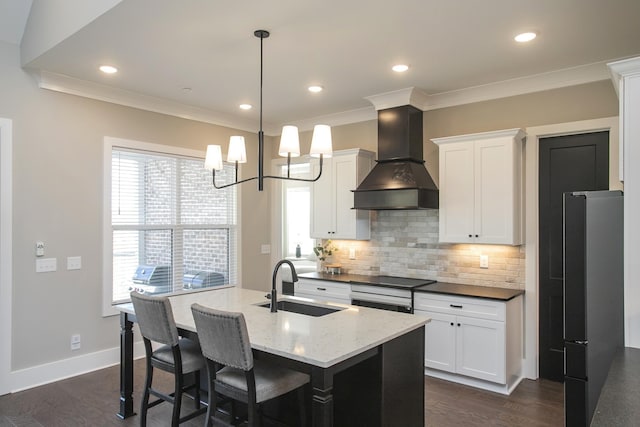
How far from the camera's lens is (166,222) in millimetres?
5004

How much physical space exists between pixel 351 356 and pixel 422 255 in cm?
285

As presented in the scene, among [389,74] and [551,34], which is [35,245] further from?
[551,34]

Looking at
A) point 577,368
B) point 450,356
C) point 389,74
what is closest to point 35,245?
point 389,74

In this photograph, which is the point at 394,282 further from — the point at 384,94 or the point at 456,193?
the point at 384,94

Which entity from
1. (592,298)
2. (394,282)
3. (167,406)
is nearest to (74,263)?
(167,406)

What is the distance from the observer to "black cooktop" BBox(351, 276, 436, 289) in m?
4.34

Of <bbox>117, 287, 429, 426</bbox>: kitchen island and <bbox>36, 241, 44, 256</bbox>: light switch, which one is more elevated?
<bbox>36, 241, 44, 256</bbox>: light switch

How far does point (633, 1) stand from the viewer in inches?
103

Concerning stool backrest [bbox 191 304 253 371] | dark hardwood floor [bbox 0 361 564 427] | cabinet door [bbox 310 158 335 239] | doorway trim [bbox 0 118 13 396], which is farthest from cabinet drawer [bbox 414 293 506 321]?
doorway trim [bbox 0 118 13 396]

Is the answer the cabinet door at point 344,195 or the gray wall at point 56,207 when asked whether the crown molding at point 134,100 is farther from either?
the cabinet door at point 344,195

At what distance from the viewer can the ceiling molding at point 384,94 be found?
12.8 feet

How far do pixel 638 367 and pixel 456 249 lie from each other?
2738 mm

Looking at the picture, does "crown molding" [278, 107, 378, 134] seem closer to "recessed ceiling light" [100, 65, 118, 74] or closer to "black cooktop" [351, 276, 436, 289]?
"black cooktop" [351, 276, 436, 289]

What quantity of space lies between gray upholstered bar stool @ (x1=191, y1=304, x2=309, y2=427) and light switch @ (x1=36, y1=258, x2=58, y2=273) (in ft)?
7.87
